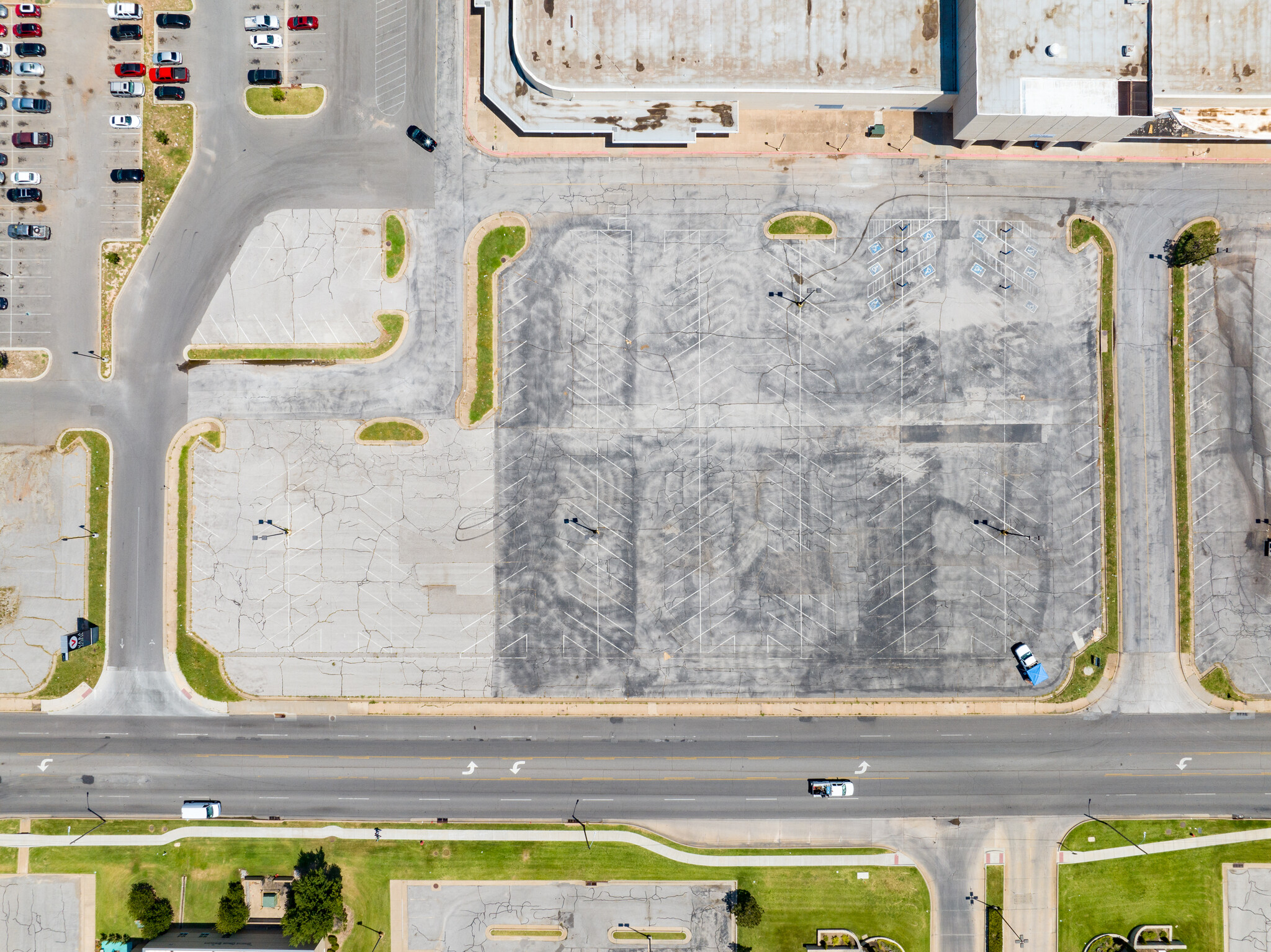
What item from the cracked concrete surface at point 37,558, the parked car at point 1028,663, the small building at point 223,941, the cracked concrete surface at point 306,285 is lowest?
the small building at point 223,941

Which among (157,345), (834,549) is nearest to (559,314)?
(834,549)

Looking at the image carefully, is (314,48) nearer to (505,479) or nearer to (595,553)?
(505,479)

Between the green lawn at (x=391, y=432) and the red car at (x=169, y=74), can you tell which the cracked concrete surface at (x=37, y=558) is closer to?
the green lawn at (x=391, y=432)

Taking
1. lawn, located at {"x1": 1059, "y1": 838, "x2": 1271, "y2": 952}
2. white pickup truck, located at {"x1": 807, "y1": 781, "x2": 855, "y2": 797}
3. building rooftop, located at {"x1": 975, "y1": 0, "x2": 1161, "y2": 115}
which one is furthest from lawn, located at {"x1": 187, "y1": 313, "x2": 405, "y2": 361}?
lawn, located at {"x1": 1059, "y1": 838, "x2": 1271, "y2": 952}

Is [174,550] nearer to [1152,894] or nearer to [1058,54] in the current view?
[1058,54]

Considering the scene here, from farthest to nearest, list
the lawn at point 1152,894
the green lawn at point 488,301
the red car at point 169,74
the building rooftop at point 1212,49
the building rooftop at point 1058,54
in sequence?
the red car at point 169,74 → the green lawn at point 488,301 → the lawn at point 1152,894 → the building rooftop at point 1212,49 → the building rooftop at point 1058,54

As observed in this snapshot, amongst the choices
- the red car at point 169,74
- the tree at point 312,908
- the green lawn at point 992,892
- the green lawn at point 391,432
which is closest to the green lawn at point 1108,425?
the green lawn at point 992,892

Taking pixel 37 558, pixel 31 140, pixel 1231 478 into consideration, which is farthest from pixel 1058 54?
pixel 37 558
